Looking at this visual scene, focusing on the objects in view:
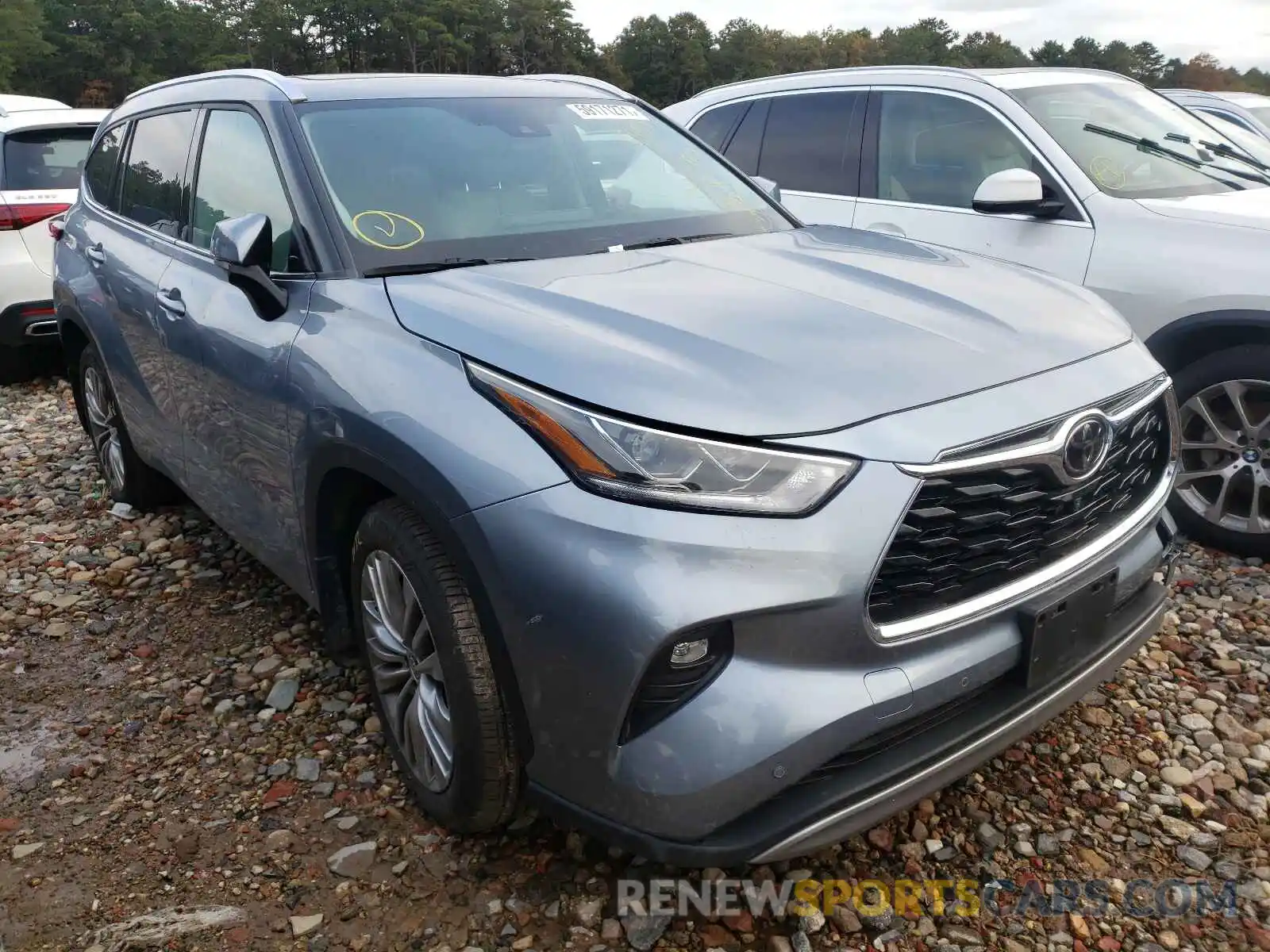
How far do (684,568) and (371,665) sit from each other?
120 centimetres

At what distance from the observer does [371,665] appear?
255 centimetres

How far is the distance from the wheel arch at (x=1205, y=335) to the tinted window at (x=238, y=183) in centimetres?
297

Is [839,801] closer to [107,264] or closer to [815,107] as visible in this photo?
[107,264]

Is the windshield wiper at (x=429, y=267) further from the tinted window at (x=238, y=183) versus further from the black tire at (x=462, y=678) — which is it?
the black tire at (x=462, y=678)

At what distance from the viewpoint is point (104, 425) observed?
4570 mm

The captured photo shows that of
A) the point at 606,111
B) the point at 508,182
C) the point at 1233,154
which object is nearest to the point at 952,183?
the point at 1233,154

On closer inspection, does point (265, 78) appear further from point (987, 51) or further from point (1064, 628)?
point (987, 51)

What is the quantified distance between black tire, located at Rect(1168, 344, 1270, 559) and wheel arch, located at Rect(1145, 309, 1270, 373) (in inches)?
1.6

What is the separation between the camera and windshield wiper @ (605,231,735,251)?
2.80 meters

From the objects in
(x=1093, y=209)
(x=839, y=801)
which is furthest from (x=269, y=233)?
(x=1093, y=209)

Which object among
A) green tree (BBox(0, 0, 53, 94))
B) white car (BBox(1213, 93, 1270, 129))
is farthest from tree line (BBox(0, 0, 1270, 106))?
white car (BBox(1213, 93, 1270, 129))

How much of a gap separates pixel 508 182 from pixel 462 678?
1554 millimetres

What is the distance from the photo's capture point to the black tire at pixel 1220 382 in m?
3.53

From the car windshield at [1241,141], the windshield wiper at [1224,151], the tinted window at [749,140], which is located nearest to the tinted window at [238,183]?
the tinted window at [749,140]
